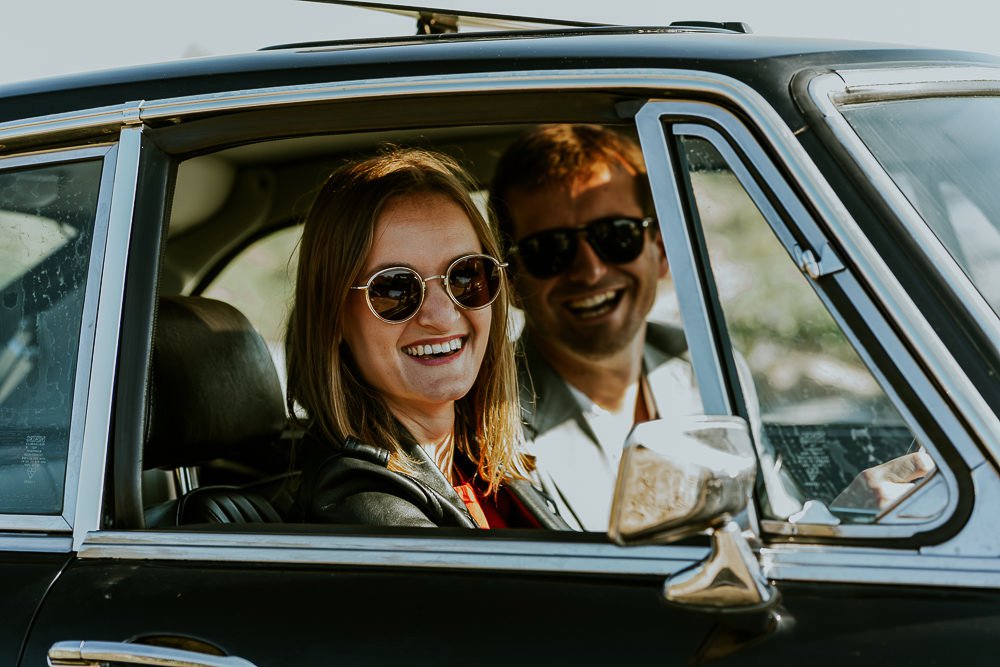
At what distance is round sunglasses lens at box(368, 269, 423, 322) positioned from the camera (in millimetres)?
2281

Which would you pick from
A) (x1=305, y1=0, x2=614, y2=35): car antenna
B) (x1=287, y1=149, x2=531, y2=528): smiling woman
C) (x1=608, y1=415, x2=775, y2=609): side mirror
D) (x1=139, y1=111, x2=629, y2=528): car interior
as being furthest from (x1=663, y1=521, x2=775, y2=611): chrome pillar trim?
(x1=305, y1=0, x2=614, y2=35): car antenna

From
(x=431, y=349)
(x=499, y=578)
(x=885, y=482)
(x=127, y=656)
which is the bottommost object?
(x=127, y=656)

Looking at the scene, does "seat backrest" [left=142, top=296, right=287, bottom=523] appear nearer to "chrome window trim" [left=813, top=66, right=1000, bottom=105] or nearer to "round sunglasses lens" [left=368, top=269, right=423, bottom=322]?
"round sunglasses lens" [left=368, top=269, right=423, bottom=322]

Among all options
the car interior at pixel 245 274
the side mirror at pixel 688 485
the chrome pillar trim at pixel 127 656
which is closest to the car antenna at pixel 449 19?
the car interior at pixel 245 274

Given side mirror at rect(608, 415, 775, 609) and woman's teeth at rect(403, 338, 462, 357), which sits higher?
woman's teeth at rect(403, 338, 462, 357)

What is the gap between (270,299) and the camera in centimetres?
356

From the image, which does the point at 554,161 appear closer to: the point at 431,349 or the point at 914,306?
the point at 431,349

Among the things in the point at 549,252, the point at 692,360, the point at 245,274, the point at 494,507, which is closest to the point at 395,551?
the point at 692,360

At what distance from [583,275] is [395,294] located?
1280 millimetres

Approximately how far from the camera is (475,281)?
239cm

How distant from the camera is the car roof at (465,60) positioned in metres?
1.73

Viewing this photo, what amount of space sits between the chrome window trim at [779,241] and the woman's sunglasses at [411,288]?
704 mm

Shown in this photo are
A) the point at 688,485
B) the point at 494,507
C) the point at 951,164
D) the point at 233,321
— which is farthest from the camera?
the point at 233,321

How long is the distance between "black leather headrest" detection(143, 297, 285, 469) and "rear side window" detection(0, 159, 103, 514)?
0.84 ft
